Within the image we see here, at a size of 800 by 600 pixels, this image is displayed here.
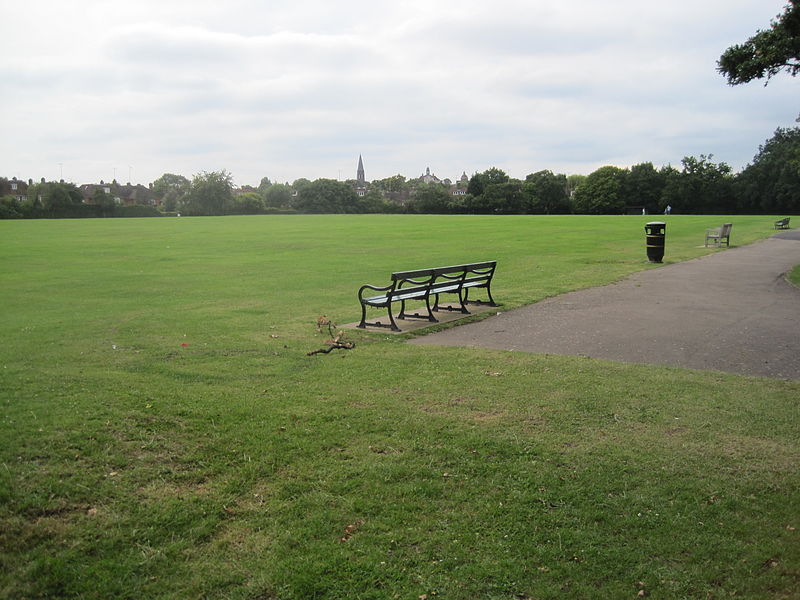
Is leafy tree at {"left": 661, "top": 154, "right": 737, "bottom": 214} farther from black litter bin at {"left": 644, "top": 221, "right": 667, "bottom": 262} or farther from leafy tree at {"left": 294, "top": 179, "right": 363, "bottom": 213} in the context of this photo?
black litter bin at {"left": 644, "top": 221, "right": 667, "bottom": 262}

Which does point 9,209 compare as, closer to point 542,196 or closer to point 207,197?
point 207,197

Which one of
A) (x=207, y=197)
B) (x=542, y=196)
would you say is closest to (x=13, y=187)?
(x=207, y=197)

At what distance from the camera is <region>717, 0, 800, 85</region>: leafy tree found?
15.4 m

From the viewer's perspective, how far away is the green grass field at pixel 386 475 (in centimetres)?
371

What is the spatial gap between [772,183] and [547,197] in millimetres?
35661

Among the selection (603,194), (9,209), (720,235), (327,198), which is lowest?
(720,235)

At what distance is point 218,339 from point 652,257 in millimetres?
17719

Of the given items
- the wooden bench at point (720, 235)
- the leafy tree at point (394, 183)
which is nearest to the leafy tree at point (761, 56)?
the wooden bench at point (720, 235)

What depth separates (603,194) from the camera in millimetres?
112750

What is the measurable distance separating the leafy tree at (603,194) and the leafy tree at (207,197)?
64196 mm

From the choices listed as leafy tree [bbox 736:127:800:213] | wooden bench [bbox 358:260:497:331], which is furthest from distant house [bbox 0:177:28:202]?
wooden bench [bbox 358:260:497:331]

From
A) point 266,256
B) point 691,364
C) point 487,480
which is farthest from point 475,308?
point 266,256

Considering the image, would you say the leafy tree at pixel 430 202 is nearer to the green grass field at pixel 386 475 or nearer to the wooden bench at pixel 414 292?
the wooden bench at pixel 414 292

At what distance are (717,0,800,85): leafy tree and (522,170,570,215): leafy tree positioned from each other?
102 metres
